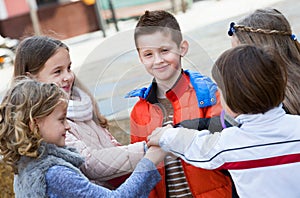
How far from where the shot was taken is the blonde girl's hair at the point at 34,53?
1.98 m

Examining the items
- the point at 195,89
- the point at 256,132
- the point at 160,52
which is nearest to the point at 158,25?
the point at 160,52

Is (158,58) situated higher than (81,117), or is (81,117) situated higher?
(158,58)

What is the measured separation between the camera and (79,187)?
174 cm

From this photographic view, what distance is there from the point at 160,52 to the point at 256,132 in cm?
39

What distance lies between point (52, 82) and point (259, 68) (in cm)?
70

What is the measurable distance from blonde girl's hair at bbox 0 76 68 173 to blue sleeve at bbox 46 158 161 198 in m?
0.10

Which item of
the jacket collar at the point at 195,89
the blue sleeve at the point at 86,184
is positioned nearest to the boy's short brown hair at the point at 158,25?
the jacket collar at the point at 195,89

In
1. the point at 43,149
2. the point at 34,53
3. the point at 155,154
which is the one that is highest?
the point at 34,53

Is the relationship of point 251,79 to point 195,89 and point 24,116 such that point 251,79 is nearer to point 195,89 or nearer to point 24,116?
point 195,89

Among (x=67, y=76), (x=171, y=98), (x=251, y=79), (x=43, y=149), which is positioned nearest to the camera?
(x=251, y=79)

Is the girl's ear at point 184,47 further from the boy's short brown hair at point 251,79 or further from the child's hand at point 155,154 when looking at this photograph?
the child's hand at point 155,154

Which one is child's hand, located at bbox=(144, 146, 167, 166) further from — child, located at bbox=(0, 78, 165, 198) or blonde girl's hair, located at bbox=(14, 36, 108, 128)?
blonde girl's hair, located at bbox=(14, 36, 108, 128)

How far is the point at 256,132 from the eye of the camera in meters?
1.69

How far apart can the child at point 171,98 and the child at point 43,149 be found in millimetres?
162
